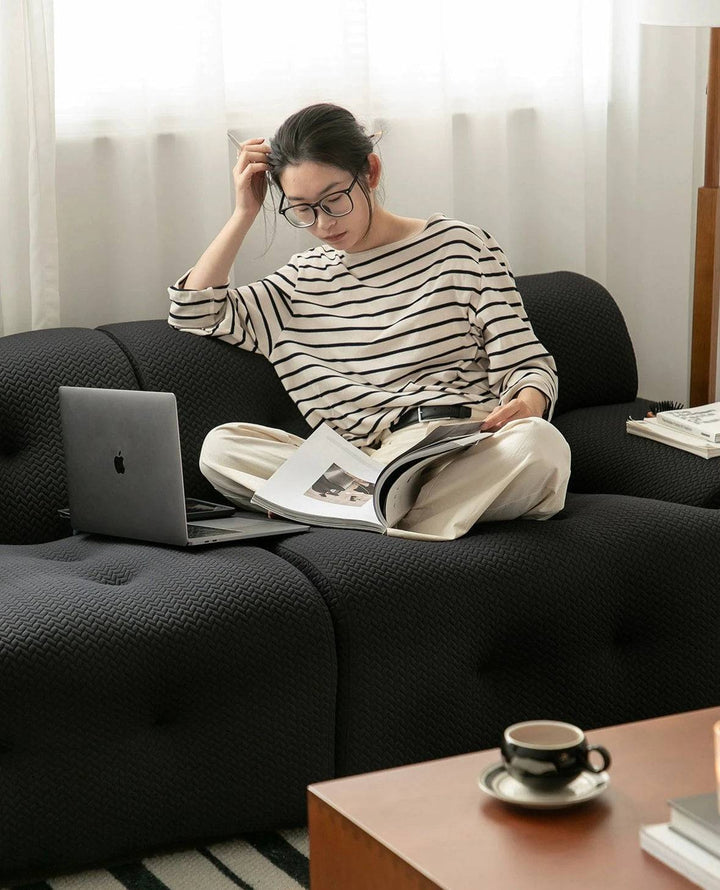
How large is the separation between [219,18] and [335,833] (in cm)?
185

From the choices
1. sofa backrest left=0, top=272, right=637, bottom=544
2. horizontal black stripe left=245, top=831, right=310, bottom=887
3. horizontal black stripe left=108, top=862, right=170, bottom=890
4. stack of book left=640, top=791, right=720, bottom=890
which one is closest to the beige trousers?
sofa backrest left=0, top=272, right=637, bottom=544

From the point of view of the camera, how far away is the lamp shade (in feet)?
7.99

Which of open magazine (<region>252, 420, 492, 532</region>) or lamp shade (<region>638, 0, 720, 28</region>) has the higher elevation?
lamp shade (<region>638, 0, 720, 28</region>)

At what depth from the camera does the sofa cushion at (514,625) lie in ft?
5.64

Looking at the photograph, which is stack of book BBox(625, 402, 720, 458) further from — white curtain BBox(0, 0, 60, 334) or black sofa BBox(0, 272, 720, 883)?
white curtain BBox(0, 0, 60, 334)

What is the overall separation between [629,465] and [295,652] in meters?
0.83

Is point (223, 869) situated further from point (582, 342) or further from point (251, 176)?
point (582, 342)

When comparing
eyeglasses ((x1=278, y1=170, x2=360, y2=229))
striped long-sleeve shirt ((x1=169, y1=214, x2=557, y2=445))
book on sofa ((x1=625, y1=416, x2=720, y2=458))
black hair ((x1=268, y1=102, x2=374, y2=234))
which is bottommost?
book on sofa ((x1=625, y1=416, x2=720, y2=458))

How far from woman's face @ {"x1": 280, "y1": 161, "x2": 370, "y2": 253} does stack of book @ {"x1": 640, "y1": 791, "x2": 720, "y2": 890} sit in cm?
141

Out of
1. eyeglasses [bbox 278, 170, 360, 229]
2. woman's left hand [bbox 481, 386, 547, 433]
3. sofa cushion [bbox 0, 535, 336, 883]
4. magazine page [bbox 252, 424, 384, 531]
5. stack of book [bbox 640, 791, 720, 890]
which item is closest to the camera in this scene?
stack of book [bbox 640, 791, 720, 890]

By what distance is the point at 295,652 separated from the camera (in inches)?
65.2

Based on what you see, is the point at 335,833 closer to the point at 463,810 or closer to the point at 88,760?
the point at 463,810

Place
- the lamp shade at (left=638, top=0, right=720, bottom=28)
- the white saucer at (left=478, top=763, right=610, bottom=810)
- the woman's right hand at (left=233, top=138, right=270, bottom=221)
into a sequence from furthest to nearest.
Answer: the lamp shade at (left=638, top=0, right=720, bottom=28) → the woman's right hand at (left=233, top=138, right=270, bottom=221) → the white saucer at (left=478, top=763, right=610, bottom=810)

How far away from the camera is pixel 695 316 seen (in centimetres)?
273
